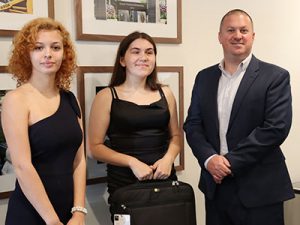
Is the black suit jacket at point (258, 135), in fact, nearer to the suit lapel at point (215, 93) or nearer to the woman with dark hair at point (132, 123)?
the suit lapel at point (215, 93)

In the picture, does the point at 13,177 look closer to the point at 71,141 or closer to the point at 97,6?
the point at 71,141

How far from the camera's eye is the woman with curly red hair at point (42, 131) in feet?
4.68

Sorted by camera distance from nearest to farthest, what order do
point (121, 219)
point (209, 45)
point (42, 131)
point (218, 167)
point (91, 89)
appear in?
point (42, 131) → point (121, 219) → point (218, 167) → point (91, 89) → point (209, 45)

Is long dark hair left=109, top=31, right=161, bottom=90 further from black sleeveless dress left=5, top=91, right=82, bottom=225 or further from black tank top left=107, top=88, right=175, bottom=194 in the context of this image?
black sleeveless dress left=5, top=91, right=82, bottom=225

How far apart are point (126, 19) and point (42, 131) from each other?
104 cm

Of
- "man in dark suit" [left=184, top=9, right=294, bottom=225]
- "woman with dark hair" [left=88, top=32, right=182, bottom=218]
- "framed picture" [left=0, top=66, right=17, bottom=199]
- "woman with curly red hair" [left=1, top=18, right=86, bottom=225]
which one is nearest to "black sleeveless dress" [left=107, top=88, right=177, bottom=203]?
"woman with dark hair" [left=88, top=32, right=182, bottom=218]

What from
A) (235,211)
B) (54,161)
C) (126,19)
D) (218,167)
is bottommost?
(235,211)

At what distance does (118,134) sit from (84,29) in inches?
24.0

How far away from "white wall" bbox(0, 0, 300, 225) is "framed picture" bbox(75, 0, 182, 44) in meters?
0.05

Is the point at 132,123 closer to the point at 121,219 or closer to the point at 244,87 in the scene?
the point at 121,219

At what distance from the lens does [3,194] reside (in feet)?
6.33

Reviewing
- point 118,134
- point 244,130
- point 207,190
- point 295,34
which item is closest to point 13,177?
point 118,134

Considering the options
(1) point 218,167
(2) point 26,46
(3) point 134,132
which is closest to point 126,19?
(3) point 134,132

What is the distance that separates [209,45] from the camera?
2623 millimetres
